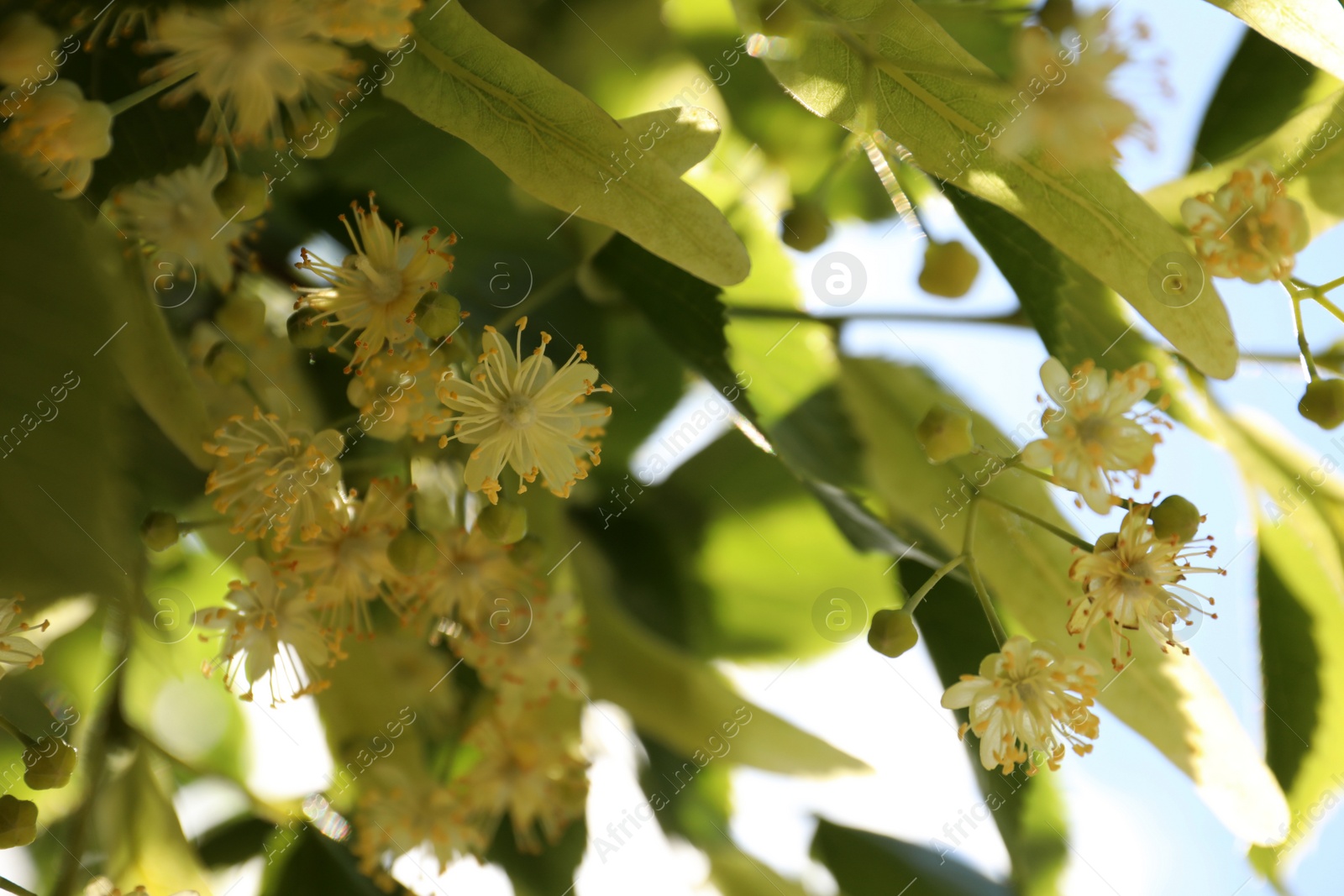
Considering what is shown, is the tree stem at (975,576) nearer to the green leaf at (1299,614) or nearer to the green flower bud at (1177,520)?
the green flower bud at (1177,520)

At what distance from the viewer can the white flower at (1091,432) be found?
0.54 m

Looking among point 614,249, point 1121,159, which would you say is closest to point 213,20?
point 614,249

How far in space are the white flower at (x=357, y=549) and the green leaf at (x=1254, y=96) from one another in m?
0.60

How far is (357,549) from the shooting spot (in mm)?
621

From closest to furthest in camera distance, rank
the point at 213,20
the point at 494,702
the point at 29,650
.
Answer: the point at 213,20 < the point at 29,650 < the point at 494,702

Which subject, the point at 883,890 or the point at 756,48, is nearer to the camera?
the point at 756,48

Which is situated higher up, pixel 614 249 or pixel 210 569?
pixel 614 249

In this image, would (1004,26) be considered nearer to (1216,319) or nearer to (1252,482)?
(1216,319)

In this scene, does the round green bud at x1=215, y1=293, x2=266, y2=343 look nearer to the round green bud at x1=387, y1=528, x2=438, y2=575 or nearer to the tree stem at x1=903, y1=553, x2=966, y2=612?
the round green bud at x1=387, y1=528, x2=438, y2=575

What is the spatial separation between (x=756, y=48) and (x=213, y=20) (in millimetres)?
288

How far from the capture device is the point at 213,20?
0.49 m

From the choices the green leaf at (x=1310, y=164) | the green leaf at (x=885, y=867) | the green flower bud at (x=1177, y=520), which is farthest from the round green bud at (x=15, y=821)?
the green leaf at (x=1310, y=164)

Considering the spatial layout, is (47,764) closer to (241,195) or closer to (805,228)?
(241,195)

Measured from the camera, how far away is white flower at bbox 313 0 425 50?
0.44 meters
